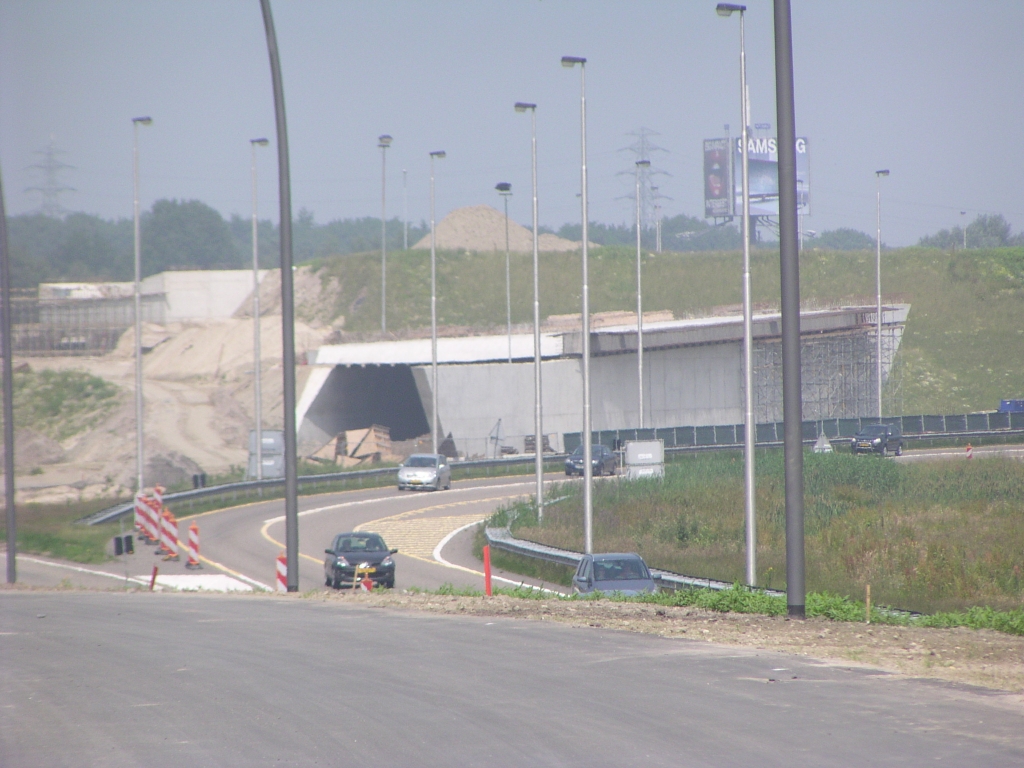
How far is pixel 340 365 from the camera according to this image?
6488cm

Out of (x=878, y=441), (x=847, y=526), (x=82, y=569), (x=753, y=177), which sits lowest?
(x=82, y=569)

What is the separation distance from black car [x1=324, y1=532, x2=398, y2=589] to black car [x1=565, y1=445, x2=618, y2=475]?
2375 centimetres

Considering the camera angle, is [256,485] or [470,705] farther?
[256,485]

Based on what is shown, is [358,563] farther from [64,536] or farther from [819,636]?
[64,536]

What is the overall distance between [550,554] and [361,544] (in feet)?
16.0

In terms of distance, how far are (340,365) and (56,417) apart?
18.4 m

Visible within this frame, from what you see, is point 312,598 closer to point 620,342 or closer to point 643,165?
point 643,165

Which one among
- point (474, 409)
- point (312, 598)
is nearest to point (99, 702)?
point (312, 598)

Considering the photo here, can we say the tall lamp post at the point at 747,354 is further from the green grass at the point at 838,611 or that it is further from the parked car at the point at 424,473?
the parked car at the point at 424,473

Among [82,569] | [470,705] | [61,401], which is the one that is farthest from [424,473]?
[470,705]

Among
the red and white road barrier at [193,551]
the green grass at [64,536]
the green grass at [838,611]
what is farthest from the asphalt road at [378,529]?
the green grass at [838,611]

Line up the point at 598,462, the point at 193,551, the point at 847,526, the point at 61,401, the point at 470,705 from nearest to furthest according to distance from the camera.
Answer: the point at 470,705 < the point at 847,526 < the point at 193,551 < the point at 598,462 < the point at 61,401

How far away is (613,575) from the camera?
20.7 meters

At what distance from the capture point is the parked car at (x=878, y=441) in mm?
51688
